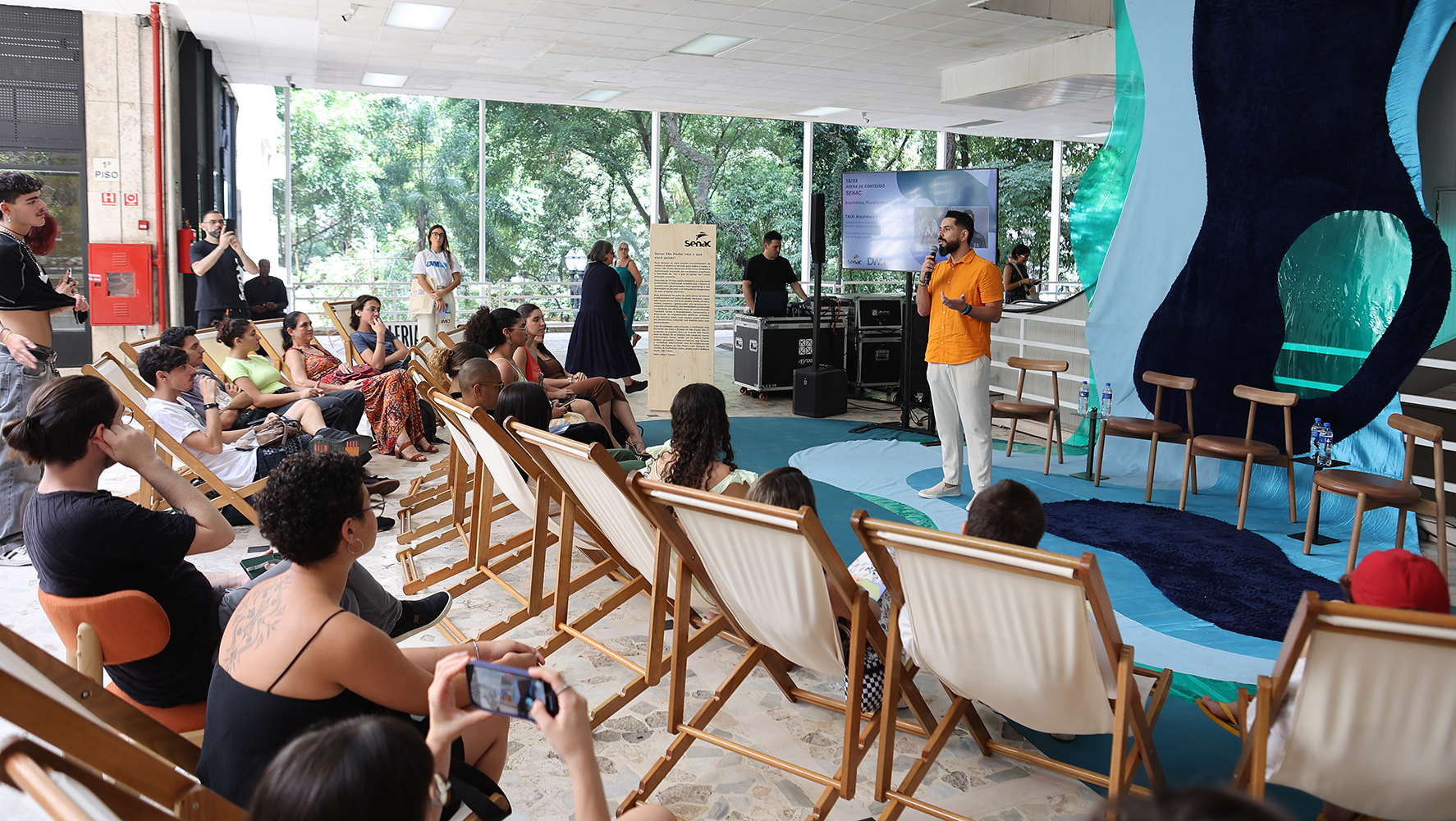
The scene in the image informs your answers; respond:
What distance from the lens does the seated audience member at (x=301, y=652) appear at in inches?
59.2

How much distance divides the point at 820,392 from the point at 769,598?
5975 millimetres

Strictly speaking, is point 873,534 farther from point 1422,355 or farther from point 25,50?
point 25,50

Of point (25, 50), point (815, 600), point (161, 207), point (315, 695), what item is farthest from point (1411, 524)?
point (25, 50)

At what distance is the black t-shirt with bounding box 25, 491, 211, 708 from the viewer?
6.34ft

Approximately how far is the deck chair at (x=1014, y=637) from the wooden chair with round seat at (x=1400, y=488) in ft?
8.82

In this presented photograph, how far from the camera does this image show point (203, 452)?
14.2ft

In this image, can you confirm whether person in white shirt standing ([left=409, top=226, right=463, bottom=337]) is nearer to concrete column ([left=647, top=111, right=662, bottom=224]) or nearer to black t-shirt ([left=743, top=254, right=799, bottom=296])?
black t-shirt ([left=743, top=254, right=799, bottom=296])

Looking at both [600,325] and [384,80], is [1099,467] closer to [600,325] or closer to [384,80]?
[600,325]

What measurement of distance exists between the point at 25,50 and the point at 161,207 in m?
1.41

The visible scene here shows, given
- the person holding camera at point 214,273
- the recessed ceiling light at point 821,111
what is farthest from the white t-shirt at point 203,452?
the recessed ceiling light at point 821,111

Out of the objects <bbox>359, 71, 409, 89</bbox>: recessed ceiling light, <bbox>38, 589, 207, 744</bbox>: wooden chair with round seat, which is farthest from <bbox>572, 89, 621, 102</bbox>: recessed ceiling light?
<bbox>38, 589, 207, 744</bbox>: wooden chair with round seat

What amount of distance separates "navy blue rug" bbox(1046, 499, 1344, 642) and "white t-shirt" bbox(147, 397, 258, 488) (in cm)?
389

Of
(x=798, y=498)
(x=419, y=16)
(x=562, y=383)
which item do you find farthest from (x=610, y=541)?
(x=419, y=16)

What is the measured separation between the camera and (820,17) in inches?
314
